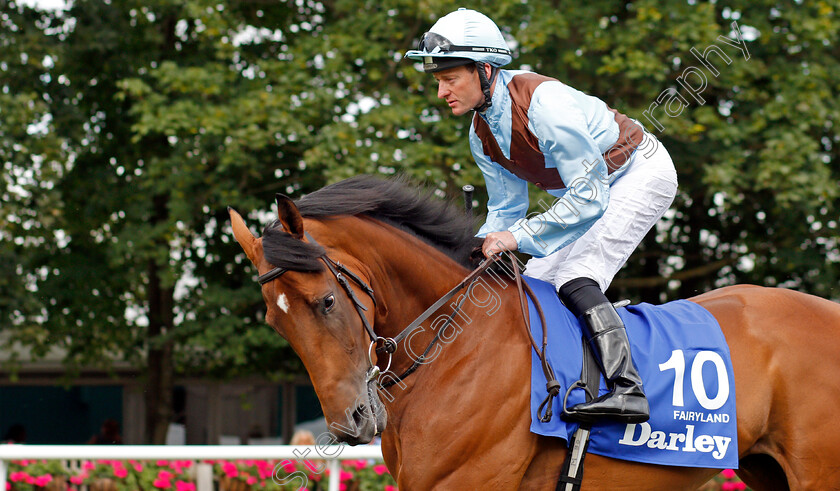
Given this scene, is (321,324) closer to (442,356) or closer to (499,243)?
(442,356)

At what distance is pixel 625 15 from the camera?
10.1 metres

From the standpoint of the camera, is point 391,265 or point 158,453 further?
point 158,453

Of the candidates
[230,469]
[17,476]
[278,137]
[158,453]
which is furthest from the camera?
[278,137]

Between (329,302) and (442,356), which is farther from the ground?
(329,302)

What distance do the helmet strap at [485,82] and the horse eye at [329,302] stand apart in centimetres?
96

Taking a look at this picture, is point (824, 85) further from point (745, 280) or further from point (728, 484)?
point (728, 484)

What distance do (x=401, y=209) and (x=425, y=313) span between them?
1.35 ft

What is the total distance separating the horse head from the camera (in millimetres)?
2467

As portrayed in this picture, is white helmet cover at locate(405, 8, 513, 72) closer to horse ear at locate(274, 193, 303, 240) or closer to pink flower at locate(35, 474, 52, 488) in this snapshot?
horse ear at locate(274, 193, 303, 240)

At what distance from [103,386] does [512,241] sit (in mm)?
15031

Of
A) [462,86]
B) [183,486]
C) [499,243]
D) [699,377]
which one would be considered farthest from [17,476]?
[699,377]

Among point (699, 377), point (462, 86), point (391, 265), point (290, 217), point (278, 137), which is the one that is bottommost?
point (699, 377)

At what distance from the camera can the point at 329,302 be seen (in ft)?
8.23

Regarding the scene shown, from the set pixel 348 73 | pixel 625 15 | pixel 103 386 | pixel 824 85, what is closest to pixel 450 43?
pixel 348 73
